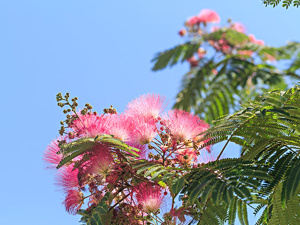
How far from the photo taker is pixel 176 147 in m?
1.73

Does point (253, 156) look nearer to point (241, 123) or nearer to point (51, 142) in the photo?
point (241, 123)

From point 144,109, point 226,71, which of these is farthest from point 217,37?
point 144,109

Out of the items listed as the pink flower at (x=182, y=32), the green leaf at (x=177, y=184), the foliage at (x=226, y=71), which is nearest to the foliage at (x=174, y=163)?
the green leaf at (x=177, y=184)

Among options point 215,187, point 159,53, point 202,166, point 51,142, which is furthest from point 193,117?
point 159,53

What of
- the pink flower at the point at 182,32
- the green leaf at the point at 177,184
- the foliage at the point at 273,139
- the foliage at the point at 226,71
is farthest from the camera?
the pink flower at the point at 182,32

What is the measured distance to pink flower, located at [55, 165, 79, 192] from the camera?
1779 mm

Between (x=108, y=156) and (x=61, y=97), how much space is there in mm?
355

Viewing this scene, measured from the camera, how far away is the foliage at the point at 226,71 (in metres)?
6.03

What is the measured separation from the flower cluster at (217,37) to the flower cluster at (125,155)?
486 centimetres

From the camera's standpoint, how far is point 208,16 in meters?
7.48

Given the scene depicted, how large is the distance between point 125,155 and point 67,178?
1.03ft

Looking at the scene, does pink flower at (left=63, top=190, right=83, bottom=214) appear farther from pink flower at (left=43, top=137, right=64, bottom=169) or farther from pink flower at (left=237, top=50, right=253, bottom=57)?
pink flower at (left=237, top=50, right=253, bottom=57)

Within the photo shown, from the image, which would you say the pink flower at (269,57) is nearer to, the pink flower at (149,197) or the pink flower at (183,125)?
the pink flower at (183,125)

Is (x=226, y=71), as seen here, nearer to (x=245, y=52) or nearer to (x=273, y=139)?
(x=245, y=52)
